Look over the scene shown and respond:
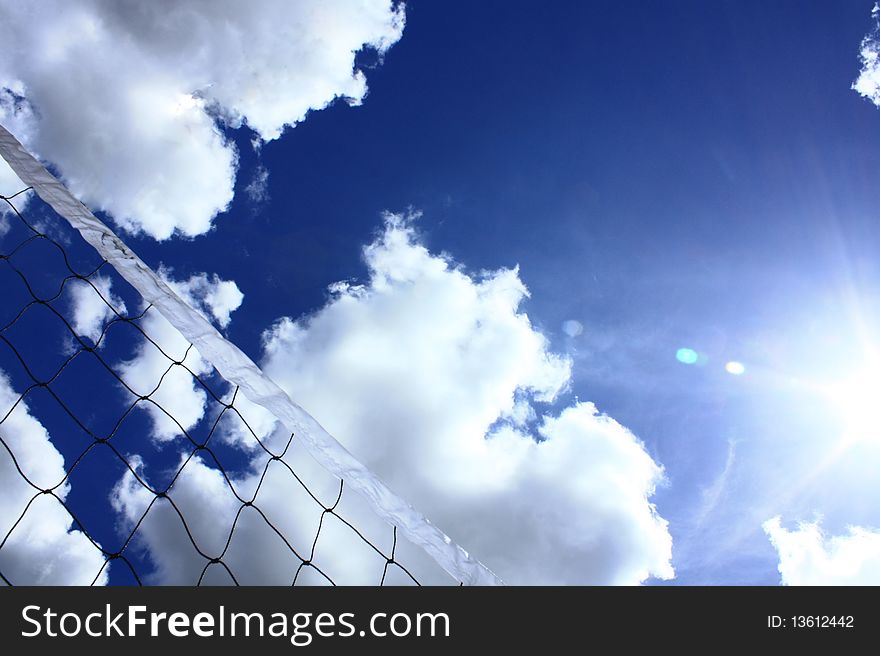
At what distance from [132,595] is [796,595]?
203 centimetres

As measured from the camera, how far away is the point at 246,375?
7.80ft

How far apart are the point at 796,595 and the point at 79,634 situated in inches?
84.8

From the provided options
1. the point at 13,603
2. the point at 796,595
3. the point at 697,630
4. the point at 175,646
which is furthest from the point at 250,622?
the point at 796,595

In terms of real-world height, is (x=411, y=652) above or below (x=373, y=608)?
below

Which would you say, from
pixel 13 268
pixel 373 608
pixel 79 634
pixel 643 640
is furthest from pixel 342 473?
pixel 13 268

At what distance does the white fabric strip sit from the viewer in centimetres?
230

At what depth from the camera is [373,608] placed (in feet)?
5.05

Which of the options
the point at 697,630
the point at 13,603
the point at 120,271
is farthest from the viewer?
the point at 120,271

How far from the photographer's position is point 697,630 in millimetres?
1524

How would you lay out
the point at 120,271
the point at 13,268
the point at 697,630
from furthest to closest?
the point at 120,271, the point at 13,268, the point at 697,630

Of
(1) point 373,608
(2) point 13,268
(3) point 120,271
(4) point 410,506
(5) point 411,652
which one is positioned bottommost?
(5) point 411,652

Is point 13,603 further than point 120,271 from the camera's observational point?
No

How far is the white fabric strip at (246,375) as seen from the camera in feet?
7.55

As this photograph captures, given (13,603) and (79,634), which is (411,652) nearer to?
(79,634)
